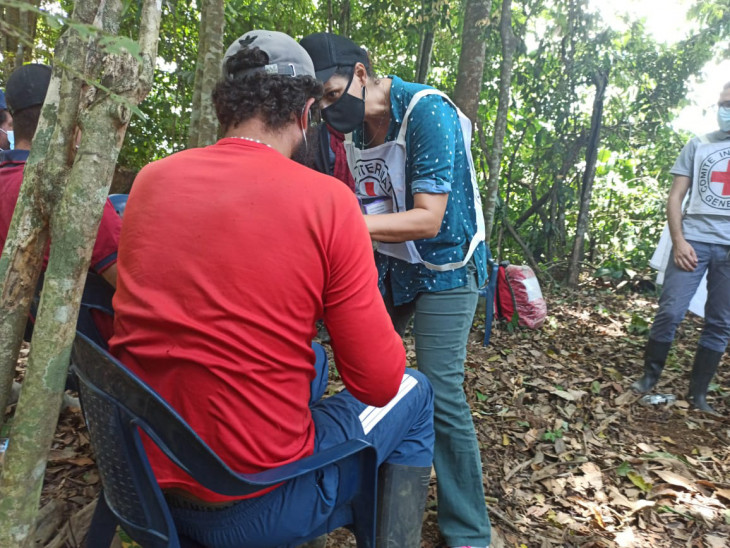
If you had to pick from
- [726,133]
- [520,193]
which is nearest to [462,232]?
[726,133]

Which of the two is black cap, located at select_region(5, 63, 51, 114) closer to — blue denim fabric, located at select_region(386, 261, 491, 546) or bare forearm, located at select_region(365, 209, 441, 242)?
bare forearm, located at select_region(365, 209, 441, 242)

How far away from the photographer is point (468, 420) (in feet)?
6.91

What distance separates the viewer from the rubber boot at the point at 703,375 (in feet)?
11.9

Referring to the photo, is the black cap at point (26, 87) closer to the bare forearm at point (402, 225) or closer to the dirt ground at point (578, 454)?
the bare forearm at point (402, 225)

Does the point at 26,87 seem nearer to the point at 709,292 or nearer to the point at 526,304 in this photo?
the point at 709,292

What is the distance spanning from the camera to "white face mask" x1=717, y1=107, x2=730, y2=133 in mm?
3502

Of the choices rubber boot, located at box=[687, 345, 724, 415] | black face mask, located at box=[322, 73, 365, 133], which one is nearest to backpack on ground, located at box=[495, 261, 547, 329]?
rubber boot, located at box=[687, 345, 724, 415]

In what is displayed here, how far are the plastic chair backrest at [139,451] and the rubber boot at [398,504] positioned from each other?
0.33 m

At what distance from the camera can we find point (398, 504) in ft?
5.10

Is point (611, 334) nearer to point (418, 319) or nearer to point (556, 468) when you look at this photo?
point (556, 468)

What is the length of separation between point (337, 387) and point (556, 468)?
1454 mm

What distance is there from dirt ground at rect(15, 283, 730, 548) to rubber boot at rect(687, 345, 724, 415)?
0.32ft

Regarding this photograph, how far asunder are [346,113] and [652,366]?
308cm

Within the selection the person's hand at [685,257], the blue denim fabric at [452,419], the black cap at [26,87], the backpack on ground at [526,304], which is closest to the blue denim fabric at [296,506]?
the blue denim fabric at [452,419]
